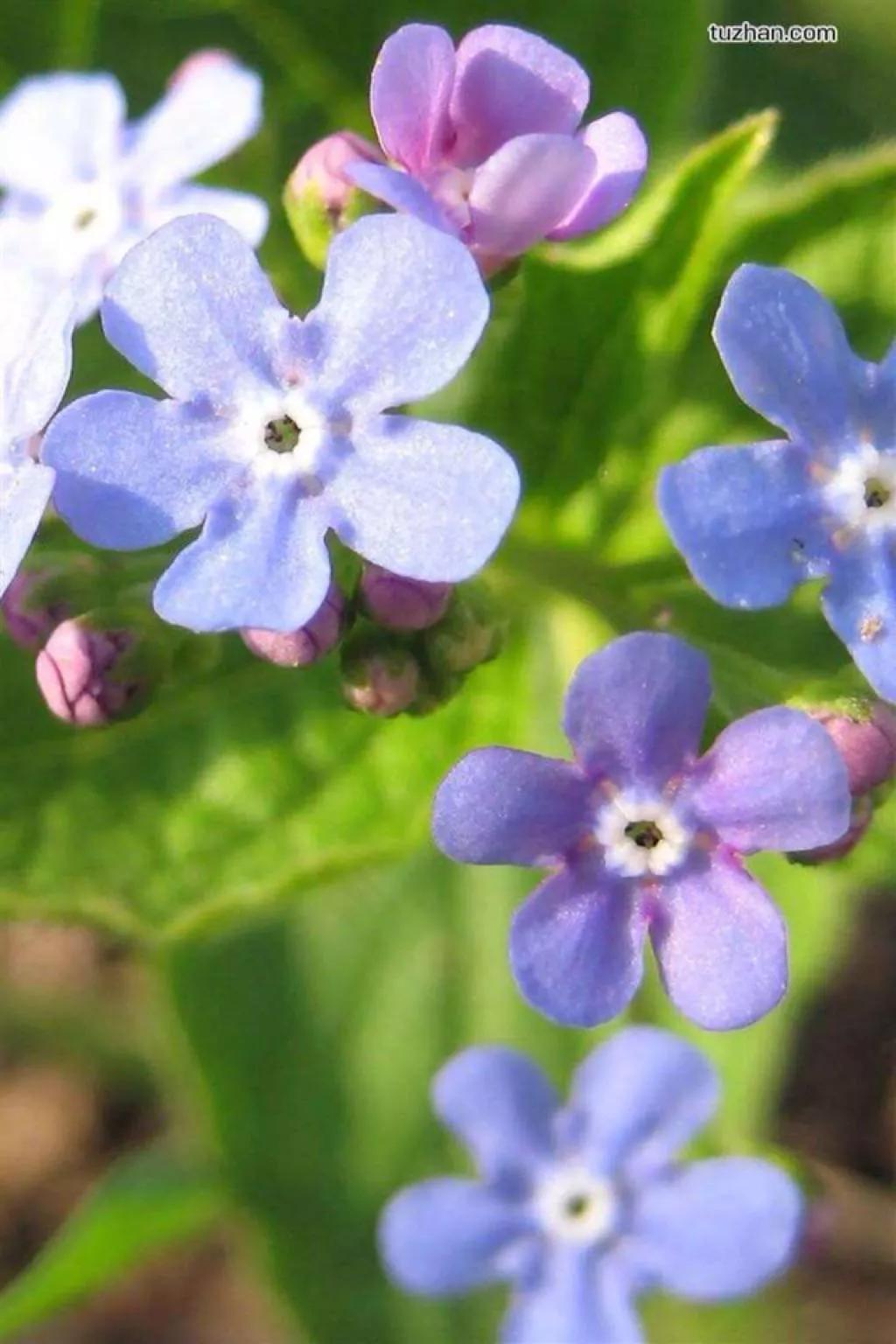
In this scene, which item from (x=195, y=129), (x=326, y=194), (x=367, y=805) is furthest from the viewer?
(x=367, y=805)

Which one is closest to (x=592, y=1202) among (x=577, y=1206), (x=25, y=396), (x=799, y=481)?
(x=577, y=1206)

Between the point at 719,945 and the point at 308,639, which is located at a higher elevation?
the point at 308,639

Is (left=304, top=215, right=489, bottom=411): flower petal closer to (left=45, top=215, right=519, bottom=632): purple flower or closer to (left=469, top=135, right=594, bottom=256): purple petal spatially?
(left=45, top=215, right=519, bottom=632): purple flower

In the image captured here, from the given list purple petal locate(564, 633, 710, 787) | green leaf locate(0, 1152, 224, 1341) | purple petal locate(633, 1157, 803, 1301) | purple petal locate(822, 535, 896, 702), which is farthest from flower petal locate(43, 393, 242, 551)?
green leaf locate(0, 1152, 224, 1341)

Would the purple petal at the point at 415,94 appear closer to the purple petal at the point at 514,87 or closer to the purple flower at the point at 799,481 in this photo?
the purple petal at the point at 514,87

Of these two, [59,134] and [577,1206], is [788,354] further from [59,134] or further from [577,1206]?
[577,1206]

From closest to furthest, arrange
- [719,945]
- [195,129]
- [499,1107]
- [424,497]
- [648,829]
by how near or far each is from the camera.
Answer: [424,497] → [719,945] → [648,829] → [195,129] → [499,1107]

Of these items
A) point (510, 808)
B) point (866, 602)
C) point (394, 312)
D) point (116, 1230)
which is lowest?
point (116, 1230)
